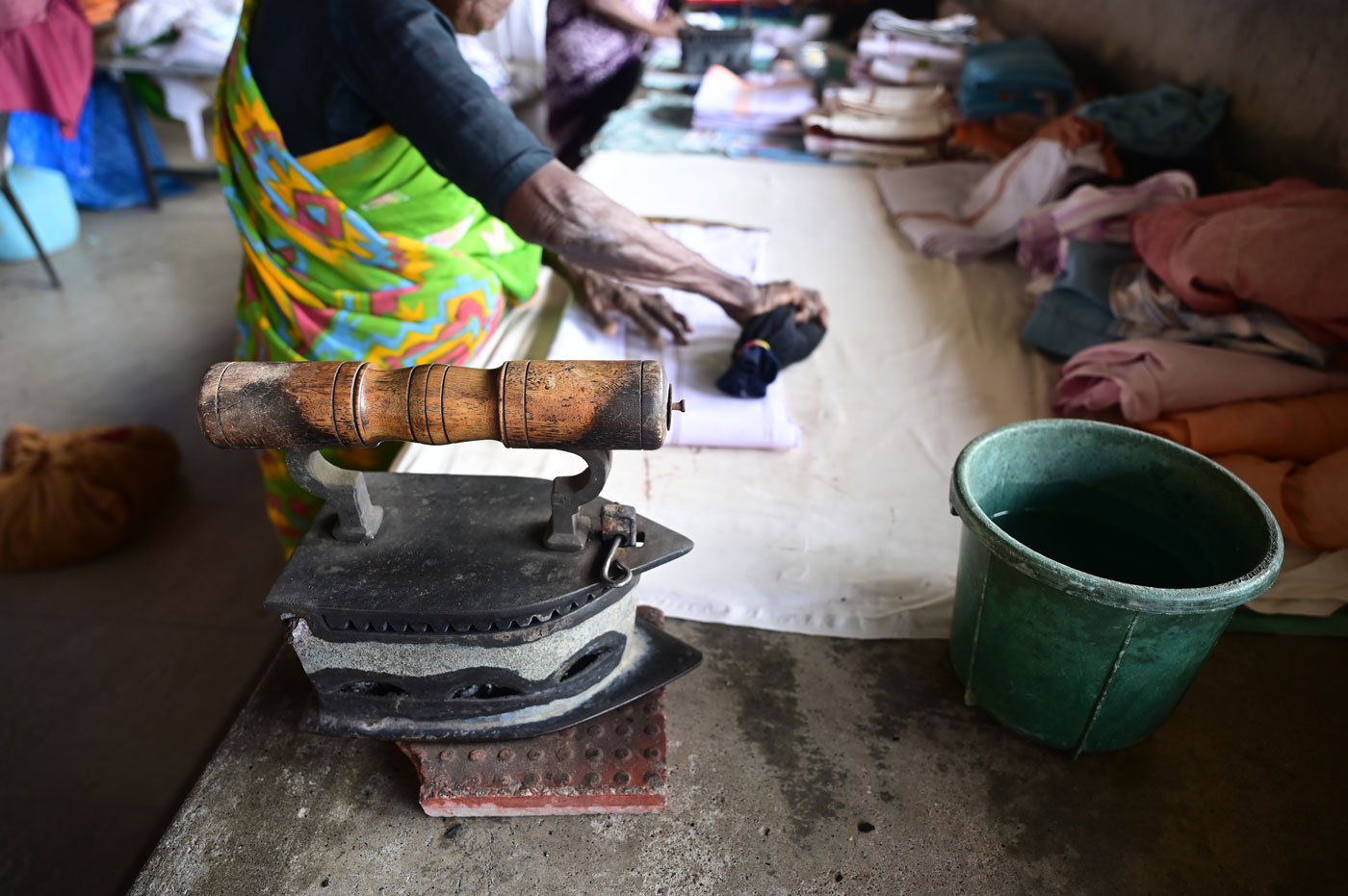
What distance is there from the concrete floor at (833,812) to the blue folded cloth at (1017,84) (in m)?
1.87

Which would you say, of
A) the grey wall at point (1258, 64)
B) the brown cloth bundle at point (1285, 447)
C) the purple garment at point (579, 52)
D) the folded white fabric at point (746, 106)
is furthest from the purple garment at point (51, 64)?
the brown cloth bundle at point (1285, 447)

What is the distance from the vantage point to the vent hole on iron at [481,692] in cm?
81

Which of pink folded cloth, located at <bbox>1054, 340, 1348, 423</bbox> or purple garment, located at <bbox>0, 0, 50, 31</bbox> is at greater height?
purple garment, located at <bbox>0, 0, 50, 31</bbox>

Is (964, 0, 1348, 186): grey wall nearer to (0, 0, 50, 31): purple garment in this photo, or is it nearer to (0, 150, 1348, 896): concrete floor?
(0, 150, 1348, 896): concrete floor

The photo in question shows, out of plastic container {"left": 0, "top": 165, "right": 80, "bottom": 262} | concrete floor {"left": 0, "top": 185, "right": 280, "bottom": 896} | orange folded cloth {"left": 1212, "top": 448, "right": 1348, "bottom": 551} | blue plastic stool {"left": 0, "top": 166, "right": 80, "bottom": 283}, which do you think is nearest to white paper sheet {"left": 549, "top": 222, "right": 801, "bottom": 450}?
orange folded cloth {"left": 1212, "top": 448, "right": 1348, "bottom": 551}

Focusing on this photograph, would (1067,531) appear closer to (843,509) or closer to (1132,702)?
(1132,702)

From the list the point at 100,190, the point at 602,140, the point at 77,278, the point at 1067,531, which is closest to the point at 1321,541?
the point at 1067,531

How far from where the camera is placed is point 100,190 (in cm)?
431

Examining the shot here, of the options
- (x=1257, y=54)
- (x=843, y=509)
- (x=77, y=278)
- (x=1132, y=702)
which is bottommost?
(x=77, y=278)

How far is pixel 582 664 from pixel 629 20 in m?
2.93

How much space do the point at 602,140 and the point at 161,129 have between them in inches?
169

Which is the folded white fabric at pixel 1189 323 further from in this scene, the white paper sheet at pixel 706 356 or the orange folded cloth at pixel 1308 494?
the white paper sheet at pixel 706 356

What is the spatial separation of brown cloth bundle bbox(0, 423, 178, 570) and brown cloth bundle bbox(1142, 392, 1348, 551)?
8.09ft

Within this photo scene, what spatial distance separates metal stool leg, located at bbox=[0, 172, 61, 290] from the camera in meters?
3.32
